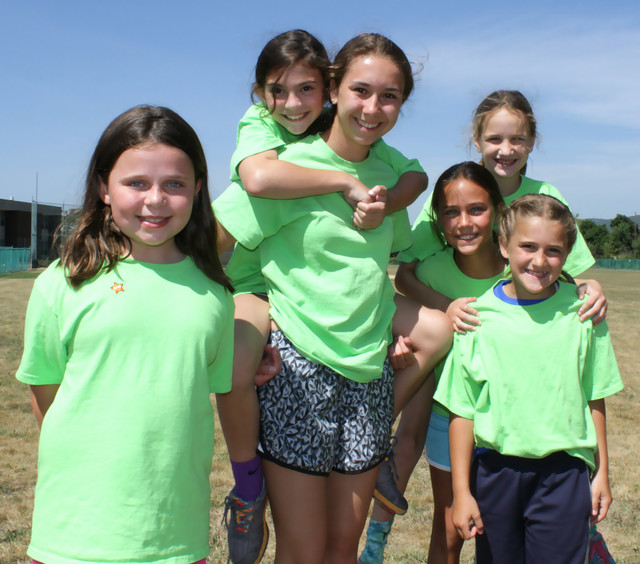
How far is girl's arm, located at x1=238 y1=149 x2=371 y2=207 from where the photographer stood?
2.22 metres

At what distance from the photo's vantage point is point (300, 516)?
7.22 ft

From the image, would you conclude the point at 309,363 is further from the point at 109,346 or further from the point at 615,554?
the point at 615,554

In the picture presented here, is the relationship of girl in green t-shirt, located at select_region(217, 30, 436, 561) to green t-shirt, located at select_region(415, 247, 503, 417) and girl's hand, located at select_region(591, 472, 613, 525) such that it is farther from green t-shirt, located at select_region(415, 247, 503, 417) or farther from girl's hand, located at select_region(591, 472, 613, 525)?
girl's hand, located at select_region(591, 472, 613, 525)

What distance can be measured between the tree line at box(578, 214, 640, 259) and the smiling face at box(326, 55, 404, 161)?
84.6 meters

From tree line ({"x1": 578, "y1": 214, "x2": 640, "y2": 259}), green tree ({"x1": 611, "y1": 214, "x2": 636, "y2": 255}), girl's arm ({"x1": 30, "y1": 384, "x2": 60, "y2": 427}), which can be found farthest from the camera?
green tree ({"x1": 611, "y1": 214, "x2": 636, "y2": 255})

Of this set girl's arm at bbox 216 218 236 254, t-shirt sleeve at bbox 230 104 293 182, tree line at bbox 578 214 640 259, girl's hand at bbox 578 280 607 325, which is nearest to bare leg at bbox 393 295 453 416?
girl's hand at bbox 578 280 607 325

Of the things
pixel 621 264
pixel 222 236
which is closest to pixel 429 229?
pixel 222 236

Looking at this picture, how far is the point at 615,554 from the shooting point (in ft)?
11.8

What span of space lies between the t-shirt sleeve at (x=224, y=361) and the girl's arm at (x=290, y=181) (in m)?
0.43

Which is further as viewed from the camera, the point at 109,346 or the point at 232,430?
the point at 232,430

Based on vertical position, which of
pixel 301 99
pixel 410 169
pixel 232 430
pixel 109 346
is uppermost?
pixel 301 99

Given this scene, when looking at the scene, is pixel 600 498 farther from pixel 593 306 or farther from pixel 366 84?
pixel 366 84

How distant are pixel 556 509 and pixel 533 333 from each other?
628mm

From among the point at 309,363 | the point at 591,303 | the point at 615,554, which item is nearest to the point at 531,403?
the point at 591,303
